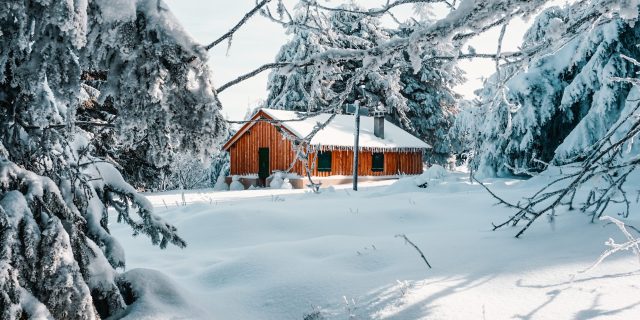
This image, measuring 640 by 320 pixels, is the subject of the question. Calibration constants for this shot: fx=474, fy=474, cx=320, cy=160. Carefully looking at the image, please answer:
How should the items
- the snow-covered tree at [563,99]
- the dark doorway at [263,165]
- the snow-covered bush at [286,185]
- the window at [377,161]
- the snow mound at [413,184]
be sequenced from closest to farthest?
the snow-covered tree at [563,99] < the snow mound at [413,184] < the snow-covered bush at [286,185] < the dark doorway at [263,165] < the window at [377,161]

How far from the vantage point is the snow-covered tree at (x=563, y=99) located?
9711 millimetres

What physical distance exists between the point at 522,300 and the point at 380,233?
8.89ft

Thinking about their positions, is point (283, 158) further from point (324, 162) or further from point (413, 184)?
point (413, 184)

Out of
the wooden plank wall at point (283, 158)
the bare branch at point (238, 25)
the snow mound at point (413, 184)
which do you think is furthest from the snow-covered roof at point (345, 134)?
the bare branch at point (238, 25)

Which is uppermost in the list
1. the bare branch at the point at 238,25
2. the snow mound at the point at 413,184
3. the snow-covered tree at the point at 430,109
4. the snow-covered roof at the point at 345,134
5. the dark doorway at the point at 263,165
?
the snow-covered tree at the point at 430,109

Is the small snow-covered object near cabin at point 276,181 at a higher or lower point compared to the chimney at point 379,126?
lower

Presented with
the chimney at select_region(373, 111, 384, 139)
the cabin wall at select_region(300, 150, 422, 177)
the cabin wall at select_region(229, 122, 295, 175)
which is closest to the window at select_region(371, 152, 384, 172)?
the cabin wall at select_region(300, 150, 422, 177)

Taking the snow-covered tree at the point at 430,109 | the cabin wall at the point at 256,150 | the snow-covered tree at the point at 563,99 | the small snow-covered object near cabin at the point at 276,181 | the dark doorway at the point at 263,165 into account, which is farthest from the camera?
the snow-covered tree at the point at 430,109

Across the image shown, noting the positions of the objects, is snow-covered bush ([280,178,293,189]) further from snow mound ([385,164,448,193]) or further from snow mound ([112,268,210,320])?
snow mound ([112,268,210,320])

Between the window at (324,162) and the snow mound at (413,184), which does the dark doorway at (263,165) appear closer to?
the window at (324,162)

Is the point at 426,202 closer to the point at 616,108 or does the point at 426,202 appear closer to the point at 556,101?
the point at 616,108

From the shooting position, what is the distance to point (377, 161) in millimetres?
26625

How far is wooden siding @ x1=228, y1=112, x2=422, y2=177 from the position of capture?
79.2 feet

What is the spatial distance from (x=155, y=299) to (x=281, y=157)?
21.3 meters
